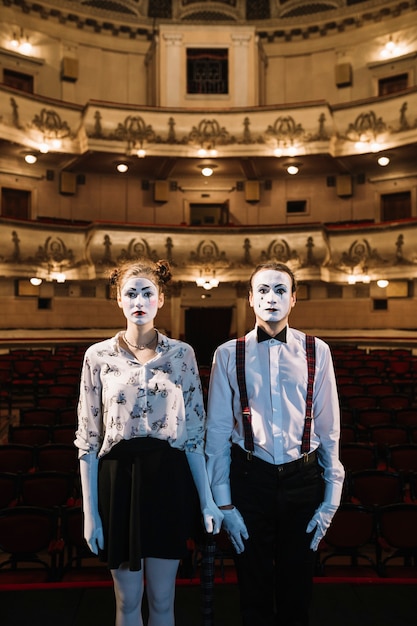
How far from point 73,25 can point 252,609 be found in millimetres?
22421

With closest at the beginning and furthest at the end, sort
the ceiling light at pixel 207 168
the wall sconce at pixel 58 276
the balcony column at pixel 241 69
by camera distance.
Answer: the wall sconce at pixel 58 276
the ceiling light at pixel 207 168
the balcony column at pixel 241 69

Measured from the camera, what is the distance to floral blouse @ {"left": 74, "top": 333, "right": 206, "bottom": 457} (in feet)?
7.41

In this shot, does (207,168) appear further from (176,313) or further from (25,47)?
(25,47)

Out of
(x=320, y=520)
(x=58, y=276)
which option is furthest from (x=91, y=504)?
(x=58, y=276)

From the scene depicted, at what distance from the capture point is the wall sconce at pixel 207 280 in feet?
56.4

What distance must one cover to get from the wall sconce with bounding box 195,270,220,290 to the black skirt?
15.0 meters

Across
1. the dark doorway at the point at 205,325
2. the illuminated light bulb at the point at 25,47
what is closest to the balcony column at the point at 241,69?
the illuminated light bulb at the point at 25,47

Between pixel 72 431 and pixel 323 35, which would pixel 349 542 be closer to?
pixel 72 431

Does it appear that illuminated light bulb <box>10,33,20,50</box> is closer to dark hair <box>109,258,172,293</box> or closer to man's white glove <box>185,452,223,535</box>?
dark hair <box>109,258,172,293</box>

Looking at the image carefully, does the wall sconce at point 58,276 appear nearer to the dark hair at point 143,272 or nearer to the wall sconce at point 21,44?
the wall sconce at point 21,44

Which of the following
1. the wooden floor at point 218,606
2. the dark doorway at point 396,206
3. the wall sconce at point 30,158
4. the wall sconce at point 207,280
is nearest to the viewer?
the wooden floor at point 218,606

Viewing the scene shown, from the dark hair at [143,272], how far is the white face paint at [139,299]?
3 cm

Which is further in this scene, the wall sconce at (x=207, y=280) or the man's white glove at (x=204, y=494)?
the wall sconce at (x=207, y=280)

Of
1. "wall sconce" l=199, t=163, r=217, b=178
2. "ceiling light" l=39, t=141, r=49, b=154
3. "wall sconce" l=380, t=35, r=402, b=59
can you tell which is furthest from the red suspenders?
"wall sconce" l=380, t=35, r=402, b=59
